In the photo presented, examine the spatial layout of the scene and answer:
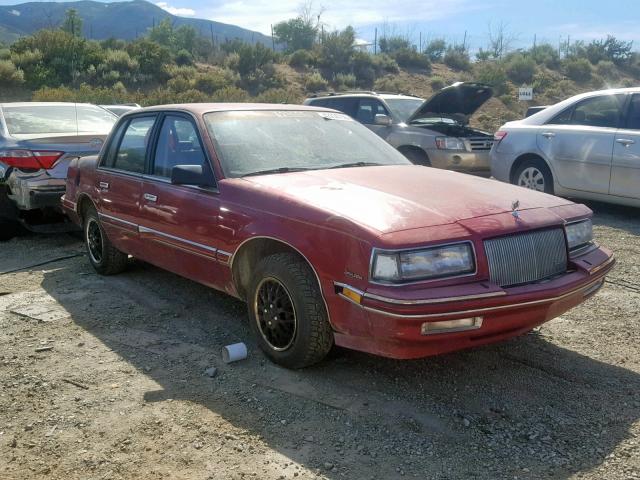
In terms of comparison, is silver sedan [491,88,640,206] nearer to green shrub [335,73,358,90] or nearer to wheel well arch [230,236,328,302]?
wheel well arch [230,236,328,302]

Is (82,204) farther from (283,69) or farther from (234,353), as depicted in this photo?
(283,69)

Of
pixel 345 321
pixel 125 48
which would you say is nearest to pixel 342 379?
pixel 345 321

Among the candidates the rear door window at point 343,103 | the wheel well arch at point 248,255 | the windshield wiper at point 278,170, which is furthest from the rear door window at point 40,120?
the rear door window at point 343,103

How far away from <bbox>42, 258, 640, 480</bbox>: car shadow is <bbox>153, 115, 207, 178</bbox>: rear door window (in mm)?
1167

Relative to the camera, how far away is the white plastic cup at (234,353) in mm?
4016

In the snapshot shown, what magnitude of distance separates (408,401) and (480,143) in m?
7.39

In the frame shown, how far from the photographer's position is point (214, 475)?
2.90m

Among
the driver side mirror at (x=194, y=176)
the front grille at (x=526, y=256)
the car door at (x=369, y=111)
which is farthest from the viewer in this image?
the car door at (x=369, y=111)

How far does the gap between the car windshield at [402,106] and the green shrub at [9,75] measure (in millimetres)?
22145

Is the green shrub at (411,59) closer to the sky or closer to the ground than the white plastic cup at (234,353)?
closer to the sky

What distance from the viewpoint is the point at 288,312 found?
12.5 ft

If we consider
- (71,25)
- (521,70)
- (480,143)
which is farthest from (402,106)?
(71,25)

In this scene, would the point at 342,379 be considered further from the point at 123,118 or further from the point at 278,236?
the point at 123,118

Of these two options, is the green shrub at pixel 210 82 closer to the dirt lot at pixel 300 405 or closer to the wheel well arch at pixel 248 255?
the dirt lot at pixel 300 405
